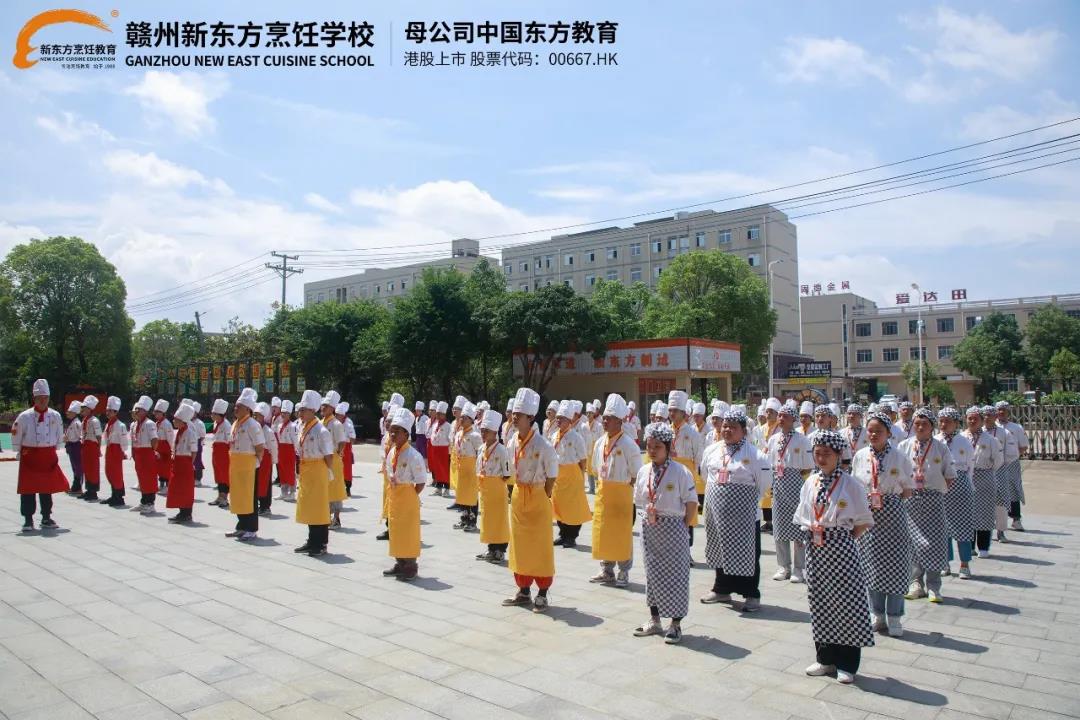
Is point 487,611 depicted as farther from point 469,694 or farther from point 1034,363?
point 1034,363

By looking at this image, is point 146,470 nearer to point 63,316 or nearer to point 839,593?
point 839,593

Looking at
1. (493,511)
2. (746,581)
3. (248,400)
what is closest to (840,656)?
(746,581)

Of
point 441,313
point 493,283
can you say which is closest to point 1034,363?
point 493,283

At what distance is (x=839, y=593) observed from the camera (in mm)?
4535

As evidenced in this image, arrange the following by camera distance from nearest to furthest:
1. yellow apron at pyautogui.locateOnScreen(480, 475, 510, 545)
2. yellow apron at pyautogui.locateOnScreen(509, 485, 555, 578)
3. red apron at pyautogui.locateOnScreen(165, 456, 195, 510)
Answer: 1. yellow apron at pyautogui.locateOnScreen(509, 485, 555, 578)
2. yellow apron at pyautogui.locateOnScreen(480, 475, 510, 545)
3. red apron at pyautogui.locateOnScreen(165, 456, 195, 510)

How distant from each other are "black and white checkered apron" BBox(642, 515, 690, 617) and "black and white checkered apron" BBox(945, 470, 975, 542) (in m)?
3.49

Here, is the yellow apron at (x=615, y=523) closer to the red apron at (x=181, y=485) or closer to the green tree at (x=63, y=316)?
the red apron at (x=181, y=485)

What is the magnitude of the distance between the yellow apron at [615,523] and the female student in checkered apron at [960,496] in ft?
10.6

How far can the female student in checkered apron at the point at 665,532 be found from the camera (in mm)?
5242

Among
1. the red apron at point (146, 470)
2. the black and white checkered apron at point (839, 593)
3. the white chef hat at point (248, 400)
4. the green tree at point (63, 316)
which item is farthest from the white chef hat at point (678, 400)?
the green tree at point (63, 316)

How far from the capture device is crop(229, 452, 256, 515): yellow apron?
30.2 ft

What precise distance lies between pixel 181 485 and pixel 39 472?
5.70 feet

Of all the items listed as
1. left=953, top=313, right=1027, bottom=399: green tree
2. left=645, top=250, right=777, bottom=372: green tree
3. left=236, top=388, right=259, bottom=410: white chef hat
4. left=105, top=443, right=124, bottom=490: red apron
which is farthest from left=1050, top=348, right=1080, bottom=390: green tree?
left=105, top=443, right=124, bottom=490: red apron

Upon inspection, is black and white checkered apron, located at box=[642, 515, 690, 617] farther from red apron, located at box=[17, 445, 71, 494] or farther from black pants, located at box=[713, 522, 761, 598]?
red apron, located at box=[17, 445, 71, 494]
